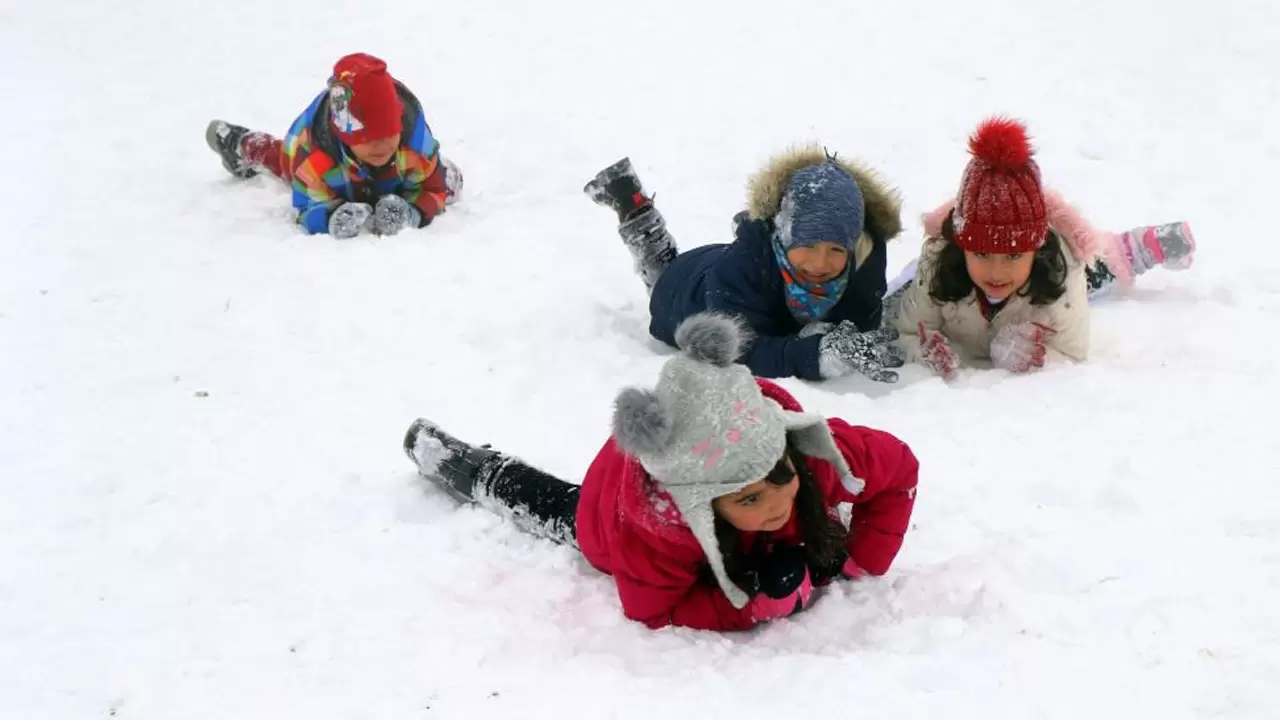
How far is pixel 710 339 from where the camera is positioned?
2.44 metres

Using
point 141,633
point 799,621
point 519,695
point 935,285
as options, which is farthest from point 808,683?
point 935,285

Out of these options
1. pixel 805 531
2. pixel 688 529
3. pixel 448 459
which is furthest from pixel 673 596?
pixel 448 459

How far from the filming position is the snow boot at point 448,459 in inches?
135

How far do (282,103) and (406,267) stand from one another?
3.11m

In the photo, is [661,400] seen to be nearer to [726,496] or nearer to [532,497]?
[726,496]

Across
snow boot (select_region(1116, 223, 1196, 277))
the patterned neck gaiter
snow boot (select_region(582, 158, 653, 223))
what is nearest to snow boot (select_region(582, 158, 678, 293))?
snow boot (select_region(582, 158, 653, 223))

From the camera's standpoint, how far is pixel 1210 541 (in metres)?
2.94

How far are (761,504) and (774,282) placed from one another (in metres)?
1.71

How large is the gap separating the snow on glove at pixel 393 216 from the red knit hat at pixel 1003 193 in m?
2.66

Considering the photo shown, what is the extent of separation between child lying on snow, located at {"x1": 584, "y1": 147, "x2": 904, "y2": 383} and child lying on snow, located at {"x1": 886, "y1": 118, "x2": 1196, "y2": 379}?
15 centimetres

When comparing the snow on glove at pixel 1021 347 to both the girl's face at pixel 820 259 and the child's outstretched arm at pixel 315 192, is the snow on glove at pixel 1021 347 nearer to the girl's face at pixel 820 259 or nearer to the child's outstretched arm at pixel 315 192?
the girl's face at pixel 820 259

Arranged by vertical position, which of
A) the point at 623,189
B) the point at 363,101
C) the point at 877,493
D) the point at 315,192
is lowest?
the point at 315,192

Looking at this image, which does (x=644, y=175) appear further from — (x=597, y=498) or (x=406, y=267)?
(x=597, y=498)

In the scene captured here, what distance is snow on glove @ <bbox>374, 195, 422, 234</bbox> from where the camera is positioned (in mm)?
5445
